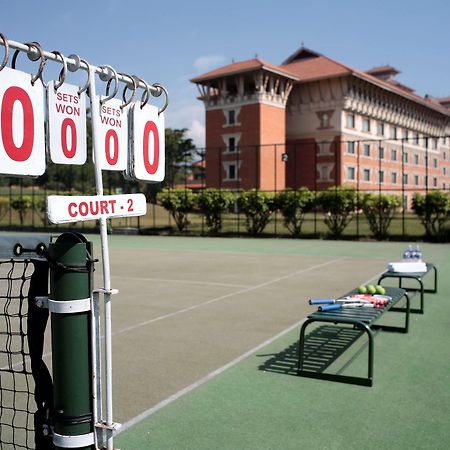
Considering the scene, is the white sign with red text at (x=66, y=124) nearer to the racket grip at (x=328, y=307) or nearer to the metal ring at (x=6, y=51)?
the metal ring at (x=6, y=51)

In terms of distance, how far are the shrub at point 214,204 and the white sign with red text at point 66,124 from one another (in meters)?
22.5

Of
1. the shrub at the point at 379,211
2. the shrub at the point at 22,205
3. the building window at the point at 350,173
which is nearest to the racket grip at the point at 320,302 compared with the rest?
the shrub at the point at 379,211

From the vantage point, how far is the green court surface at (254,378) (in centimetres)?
354

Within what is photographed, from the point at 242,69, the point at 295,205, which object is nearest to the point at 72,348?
the point at 295,205

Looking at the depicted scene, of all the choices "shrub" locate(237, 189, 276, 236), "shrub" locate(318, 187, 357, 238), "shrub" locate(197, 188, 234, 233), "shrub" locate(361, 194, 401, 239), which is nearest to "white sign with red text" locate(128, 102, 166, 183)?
"shrub" locate(361, 194, 401, 239)

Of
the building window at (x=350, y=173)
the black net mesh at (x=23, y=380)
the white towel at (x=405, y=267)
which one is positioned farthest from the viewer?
the building window at (x=350, y=173)

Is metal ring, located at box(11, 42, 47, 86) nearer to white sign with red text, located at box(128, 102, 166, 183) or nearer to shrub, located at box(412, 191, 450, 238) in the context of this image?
white sign with red text, located at box(128, 102, 166, 183)

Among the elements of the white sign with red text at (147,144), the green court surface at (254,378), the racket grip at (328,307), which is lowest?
the green court surface at (254,378)

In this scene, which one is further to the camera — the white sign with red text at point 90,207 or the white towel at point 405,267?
the white towel at point 405,267

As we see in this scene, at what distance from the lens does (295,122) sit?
165ft

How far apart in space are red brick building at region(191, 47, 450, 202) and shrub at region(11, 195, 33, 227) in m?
17.1

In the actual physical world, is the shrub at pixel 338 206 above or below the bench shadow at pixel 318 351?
above

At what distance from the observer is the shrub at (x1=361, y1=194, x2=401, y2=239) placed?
22359 millimetres

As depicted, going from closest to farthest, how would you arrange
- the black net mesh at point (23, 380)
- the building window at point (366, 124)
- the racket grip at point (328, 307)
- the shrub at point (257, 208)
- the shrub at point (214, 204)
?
the black net mesh at point (23, 380) → the racket grip at point (328, 307) → the shrub at point (257, 208) → the shrub at point (214, 204) → the building window at point (366, 124)
